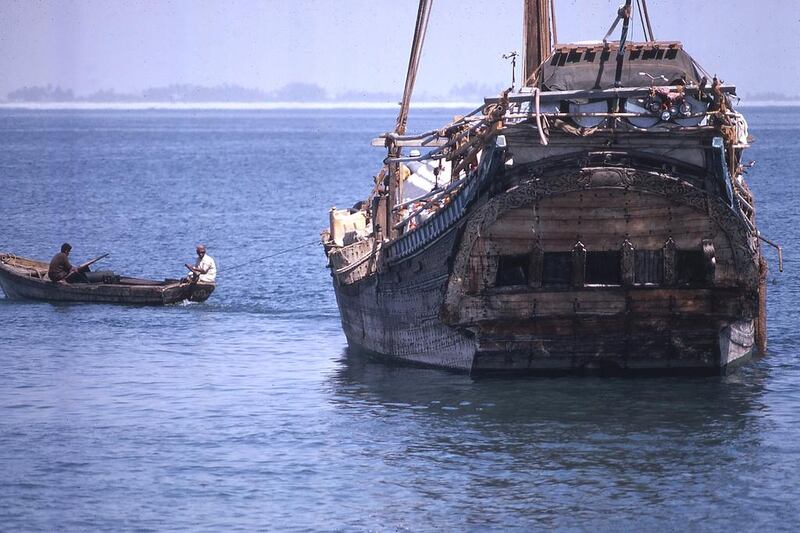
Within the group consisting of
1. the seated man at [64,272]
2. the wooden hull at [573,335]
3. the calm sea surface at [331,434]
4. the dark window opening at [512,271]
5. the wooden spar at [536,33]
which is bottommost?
the calm sea surface at [331,434]

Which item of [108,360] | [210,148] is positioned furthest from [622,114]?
[210,148]

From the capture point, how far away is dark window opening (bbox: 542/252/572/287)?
27359 millimetres

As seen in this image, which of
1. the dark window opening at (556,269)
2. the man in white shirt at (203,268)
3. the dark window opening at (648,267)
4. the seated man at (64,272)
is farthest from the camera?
the seated man at (64,272)

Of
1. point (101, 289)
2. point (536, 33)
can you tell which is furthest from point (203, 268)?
point (536, 33)

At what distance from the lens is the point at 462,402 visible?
27.9 m

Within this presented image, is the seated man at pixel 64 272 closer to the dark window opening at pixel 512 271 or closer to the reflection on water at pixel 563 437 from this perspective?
the reflection on water at pixel 563 437

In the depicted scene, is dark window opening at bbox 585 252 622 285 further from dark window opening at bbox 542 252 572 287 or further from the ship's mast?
the ship's mast

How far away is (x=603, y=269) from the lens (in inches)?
1089

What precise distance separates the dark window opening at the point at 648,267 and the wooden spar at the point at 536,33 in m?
10.0

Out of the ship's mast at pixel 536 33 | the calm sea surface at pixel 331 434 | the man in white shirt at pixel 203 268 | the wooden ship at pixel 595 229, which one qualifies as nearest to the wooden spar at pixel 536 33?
the ship's mast at pixel 536 33

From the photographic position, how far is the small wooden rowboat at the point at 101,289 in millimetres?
41438

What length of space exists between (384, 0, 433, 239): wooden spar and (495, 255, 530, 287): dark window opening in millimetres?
3796

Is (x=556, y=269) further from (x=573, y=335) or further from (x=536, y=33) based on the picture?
(x=536, y=33)

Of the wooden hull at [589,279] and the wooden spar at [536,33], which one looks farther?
the wooden spar at [536,33]
